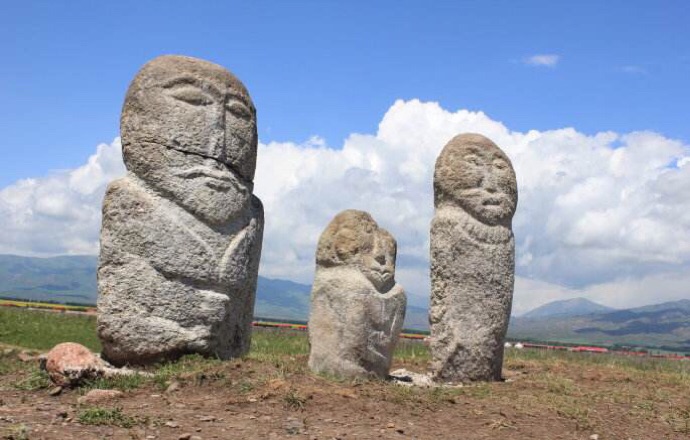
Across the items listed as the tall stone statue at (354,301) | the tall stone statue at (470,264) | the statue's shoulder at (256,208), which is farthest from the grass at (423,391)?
the statue's shoulder at (256,208)

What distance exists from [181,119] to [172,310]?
9.61 ft

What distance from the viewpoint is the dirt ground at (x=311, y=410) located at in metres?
8.98

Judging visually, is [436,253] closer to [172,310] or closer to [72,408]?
[172,310]

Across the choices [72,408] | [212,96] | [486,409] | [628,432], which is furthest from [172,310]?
[628,432]

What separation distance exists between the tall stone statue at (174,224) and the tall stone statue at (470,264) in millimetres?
3683

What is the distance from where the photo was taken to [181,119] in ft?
39.9

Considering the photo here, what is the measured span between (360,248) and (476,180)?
9.25 feet

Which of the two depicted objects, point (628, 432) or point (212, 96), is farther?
point (212, 96)

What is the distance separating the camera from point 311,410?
9.92 meters

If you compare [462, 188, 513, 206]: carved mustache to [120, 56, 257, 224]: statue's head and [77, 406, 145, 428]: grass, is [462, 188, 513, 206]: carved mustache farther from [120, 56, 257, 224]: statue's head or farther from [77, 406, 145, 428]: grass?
[77, 406, 145, 428]: grass

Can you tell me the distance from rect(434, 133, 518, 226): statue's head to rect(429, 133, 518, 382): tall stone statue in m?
0.02

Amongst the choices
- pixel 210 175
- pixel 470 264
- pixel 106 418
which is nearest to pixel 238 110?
pixel 210 175

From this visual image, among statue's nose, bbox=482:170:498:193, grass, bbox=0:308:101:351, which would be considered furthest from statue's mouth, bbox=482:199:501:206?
grass, bbox=0:308:101:351

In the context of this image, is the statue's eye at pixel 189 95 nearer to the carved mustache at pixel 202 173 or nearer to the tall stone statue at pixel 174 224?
the tall stone statue at pixel 174 224
